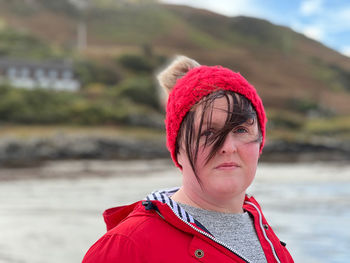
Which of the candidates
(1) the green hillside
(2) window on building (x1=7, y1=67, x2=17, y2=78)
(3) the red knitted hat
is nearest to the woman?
(3) the red knitted hat

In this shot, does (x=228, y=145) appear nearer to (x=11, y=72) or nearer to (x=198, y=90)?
(x=198, y=90)

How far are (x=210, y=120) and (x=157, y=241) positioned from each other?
42cm

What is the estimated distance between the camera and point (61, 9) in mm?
114812

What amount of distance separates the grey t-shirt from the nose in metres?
0.23

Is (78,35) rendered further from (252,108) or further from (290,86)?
(252,108)

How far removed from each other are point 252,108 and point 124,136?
35.4 metres

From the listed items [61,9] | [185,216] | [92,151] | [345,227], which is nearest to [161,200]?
[185,216]

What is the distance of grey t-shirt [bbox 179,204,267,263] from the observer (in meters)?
1.58

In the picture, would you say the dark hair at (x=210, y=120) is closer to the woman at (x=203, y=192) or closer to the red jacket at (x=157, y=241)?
the woman at (x=203, y=192)

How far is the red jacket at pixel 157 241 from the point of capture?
1369 mm

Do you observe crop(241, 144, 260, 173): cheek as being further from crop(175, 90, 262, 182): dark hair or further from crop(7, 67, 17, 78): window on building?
crop(7, 67, 17, 78): window on building

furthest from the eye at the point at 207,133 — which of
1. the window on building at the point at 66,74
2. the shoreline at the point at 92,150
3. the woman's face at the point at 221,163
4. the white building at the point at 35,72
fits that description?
the window on building at the point at 66,74

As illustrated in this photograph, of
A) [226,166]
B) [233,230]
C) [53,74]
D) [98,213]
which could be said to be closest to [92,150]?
[98,213]

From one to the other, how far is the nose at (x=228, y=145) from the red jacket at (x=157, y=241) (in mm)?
254
